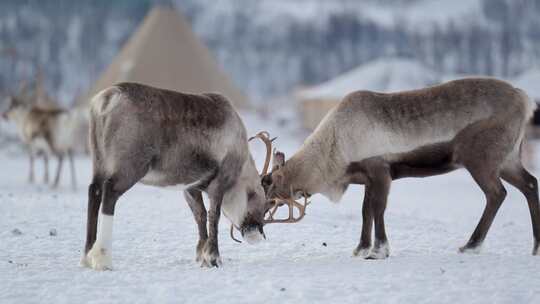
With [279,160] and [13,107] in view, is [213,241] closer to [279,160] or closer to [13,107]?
[279,160]

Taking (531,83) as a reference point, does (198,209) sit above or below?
above

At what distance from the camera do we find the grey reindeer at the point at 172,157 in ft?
17.4

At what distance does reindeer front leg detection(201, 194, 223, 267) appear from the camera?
5.74 m

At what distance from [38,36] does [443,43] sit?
142ft

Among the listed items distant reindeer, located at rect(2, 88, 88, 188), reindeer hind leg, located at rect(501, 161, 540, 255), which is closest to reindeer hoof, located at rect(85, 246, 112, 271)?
reindeer hind leg, located at rect(501, 161, 540, 255)

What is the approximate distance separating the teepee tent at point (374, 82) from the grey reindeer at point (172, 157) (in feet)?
83.0

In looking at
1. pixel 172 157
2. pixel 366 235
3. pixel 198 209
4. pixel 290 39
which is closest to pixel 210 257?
pixel 198 209

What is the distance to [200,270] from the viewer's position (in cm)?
550

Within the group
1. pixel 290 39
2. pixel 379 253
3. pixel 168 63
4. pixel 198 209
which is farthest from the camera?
pixel 290 39

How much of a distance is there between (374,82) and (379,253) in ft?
88.8

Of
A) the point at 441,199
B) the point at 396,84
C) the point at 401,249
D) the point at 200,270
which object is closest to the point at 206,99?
the point at 200,270

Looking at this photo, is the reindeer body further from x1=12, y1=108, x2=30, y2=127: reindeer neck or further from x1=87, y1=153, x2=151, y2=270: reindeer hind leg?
x1=87, y1=153, x2=151, y2=270: reindeer hind leg

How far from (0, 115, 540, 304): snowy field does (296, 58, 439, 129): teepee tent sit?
2175cm

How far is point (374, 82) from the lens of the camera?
32531 mm
